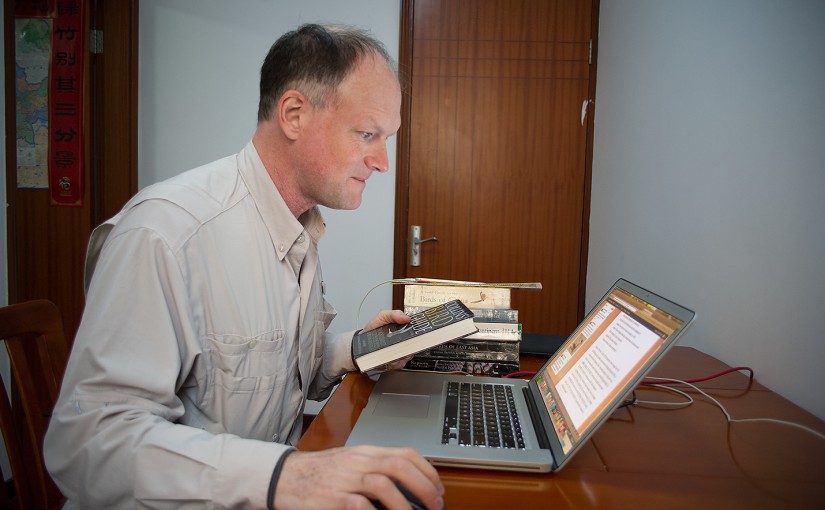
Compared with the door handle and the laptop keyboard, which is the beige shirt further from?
the door handle

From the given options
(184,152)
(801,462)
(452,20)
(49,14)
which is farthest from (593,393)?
(49,14)

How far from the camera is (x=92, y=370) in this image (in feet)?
2.12

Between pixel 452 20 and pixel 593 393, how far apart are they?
2182 millimetres

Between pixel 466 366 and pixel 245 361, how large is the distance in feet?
1.52

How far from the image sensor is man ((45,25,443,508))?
564 mm

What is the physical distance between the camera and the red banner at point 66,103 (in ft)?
7.36

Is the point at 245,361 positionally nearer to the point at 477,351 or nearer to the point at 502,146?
the point at 477,351

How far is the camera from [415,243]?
98.4 inches

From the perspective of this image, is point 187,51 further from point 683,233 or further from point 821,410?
point 821,410

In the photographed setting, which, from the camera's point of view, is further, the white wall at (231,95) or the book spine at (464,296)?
the white wall at (231,95)

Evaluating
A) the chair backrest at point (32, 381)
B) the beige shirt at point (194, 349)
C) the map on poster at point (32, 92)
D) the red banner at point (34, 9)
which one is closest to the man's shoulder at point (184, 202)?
the beige shirt at point (194, 349)

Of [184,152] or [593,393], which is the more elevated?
[184,152]

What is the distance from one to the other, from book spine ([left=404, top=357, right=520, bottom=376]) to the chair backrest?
0.66 m

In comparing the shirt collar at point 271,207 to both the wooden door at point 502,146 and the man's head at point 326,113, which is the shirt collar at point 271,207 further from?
→ the wooden door at point 502,146
